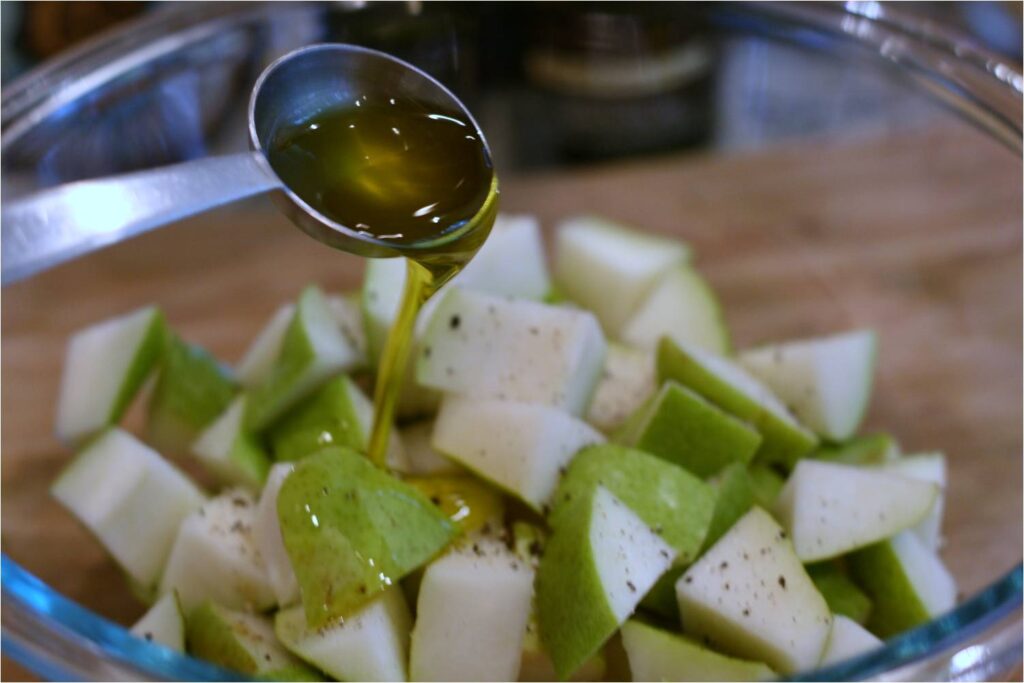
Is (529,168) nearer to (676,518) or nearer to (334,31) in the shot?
(334,31)

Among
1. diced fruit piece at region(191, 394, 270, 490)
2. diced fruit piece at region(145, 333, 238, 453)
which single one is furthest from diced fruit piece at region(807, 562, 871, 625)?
diced fruit piece at region(145, 333, 238, 453)

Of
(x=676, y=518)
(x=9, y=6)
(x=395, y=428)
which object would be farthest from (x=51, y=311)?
(x=676, y=518)

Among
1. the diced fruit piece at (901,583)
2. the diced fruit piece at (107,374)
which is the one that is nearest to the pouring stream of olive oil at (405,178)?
the diced fruit piece at (107,374)

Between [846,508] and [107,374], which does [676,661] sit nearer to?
[846,508]

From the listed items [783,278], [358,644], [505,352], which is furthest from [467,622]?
[783,278]

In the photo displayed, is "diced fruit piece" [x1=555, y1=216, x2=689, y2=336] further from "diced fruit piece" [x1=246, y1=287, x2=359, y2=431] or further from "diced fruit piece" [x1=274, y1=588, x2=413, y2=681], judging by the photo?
"diced fruit piece" [x1=274, y1=588, x2=413, y2=681]

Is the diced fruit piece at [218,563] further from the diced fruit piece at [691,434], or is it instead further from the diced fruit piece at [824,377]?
the diced fruit piece at [824,377]
